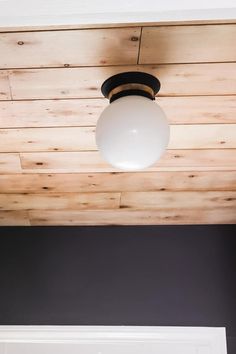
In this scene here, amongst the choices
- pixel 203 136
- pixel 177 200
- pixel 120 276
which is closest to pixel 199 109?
pixel 203 136

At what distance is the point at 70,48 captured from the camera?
1.20 metres

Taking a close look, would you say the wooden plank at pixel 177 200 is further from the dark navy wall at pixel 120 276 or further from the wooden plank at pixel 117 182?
the dark navy wall at pixel 120 276

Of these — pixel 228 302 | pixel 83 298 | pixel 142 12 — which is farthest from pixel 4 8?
pixel 228 302

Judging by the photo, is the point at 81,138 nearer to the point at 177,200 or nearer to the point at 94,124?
the point at 94,124

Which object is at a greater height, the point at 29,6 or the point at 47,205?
the point at 47,205

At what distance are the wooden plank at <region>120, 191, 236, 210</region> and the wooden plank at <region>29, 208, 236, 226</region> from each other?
0.05 meters

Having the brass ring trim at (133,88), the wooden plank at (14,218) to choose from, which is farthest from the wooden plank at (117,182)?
the brass ring trim at (133,88)

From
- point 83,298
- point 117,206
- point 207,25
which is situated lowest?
point 83,298

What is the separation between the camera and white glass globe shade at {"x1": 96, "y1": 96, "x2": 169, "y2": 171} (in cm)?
111

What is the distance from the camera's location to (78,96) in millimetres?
1391

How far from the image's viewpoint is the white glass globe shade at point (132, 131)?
3.65 feet

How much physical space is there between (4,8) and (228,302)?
1818 millimetres

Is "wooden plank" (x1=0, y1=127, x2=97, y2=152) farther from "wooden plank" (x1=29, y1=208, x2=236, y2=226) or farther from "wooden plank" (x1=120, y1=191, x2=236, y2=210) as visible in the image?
"wooden plank" (x1=29, y1=208, x2=236, y2=226)

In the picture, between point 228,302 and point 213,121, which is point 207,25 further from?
point 228,302
